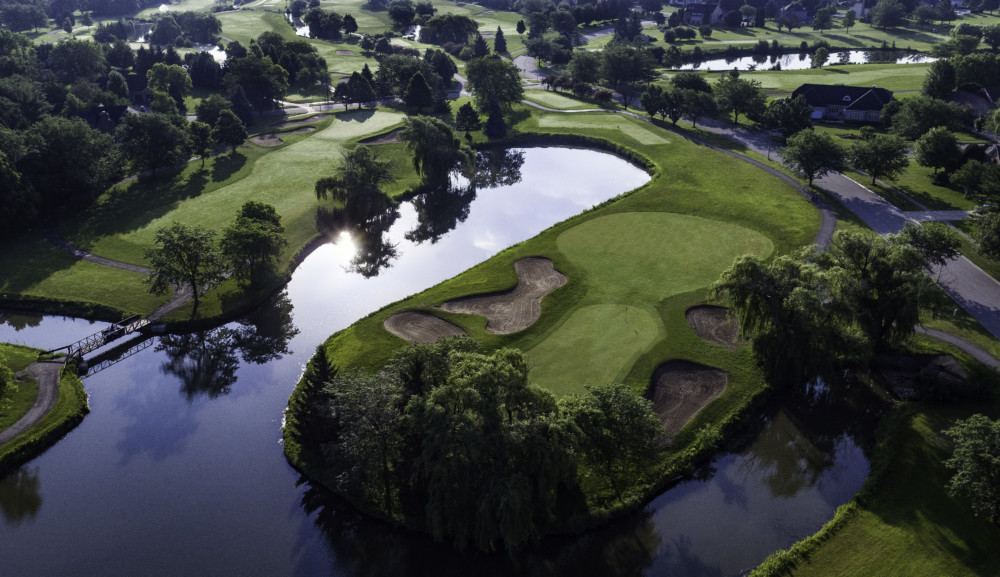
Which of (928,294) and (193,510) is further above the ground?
(928,294)

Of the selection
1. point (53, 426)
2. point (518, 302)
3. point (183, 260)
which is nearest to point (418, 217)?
point (518, 302)

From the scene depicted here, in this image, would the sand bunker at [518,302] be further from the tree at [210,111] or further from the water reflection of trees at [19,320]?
the tree at [210,111]

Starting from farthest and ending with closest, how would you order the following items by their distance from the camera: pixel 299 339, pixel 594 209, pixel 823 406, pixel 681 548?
pixel 594 209 → pixel 299 339 → pixel 823 406 → pixel 681 548

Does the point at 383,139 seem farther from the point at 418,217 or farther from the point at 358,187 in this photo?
the point at 358,187

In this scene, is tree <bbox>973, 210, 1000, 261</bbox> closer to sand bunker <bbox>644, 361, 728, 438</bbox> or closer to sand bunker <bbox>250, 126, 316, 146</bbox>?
sand bunker <bbox>644, 361, 728, 438</bbox>

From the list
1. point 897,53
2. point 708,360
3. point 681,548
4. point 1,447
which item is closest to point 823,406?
point 708,360

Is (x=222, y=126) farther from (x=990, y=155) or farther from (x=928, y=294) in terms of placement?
(x=990, y=155)
